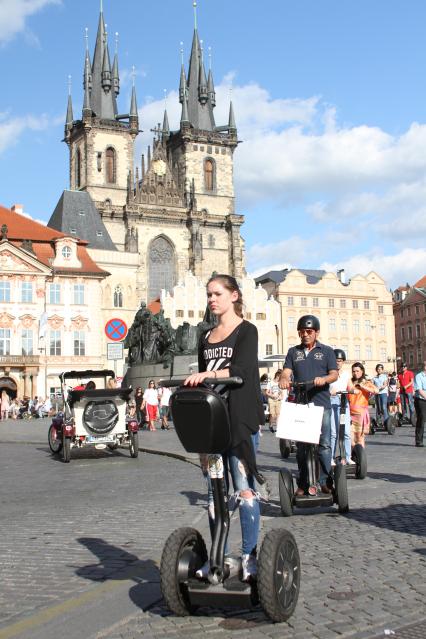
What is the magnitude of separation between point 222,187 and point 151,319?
5570 cm

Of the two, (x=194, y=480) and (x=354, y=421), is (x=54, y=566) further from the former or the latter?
(x=354, y=421)

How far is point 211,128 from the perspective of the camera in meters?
86.1

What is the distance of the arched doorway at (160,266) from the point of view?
75812mm

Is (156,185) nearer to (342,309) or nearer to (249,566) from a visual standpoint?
(342,309)

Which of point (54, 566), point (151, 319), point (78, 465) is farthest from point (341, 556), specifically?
point (151, 319)

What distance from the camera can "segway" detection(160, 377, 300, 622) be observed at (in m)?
3.82

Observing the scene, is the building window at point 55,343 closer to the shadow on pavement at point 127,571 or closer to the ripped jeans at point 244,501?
the shadow on pavement at point 127,571

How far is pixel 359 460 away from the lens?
377 inches

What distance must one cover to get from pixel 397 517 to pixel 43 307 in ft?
155

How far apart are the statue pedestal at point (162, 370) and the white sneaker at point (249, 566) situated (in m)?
23.1

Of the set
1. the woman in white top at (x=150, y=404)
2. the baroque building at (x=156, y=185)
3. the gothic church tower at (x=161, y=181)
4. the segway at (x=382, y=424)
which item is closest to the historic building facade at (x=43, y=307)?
the baroque building at (x=156, y=185)

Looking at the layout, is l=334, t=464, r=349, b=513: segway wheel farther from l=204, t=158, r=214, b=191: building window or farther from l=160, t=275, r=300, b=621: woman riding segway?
l=204, t=158, r=214, b=191: building window

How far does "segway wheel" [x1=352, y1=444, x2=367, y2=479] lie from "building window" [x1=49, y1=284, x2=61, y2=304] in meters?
44.8

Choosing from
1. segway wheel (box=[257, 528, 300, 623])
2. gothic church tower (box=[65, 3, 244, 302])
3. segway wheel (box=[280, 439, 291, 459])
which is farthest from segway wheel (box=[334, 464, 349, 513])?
gothic church tower (box=[65, 3, 244, 302])
